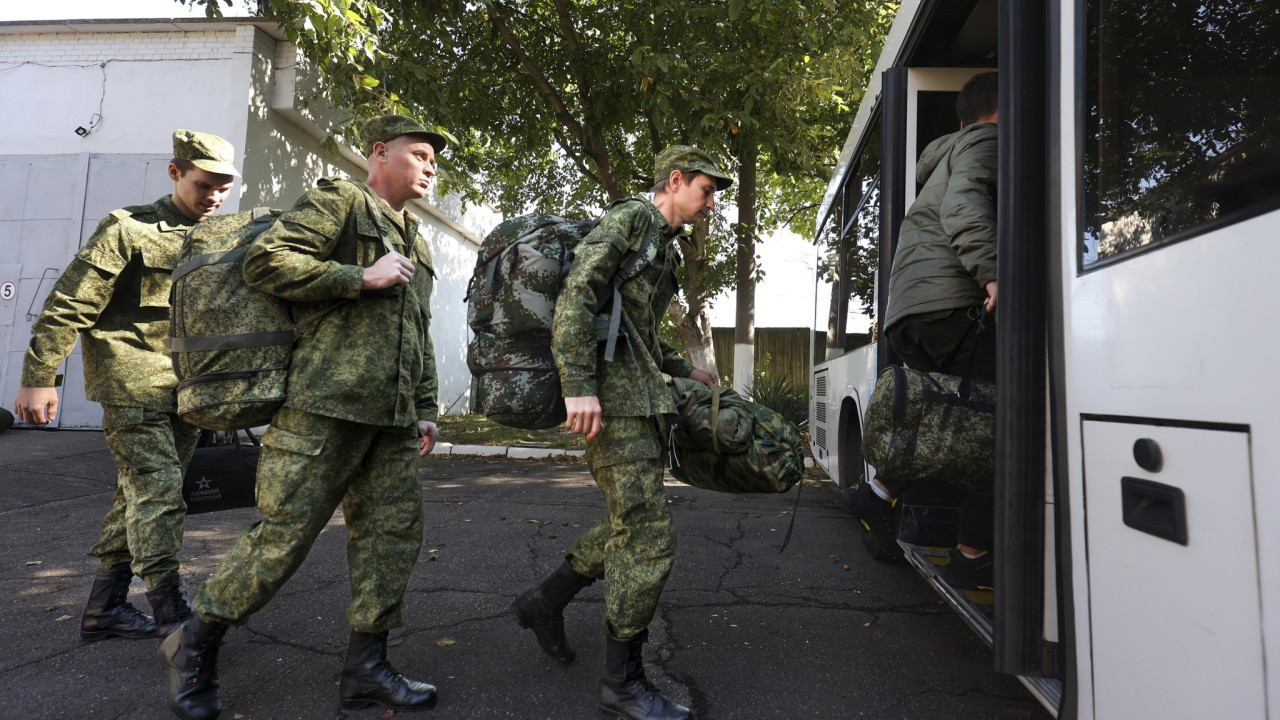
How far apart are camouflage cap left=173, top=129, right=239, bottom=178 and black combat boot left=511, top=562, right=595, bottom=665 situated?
1.94 m

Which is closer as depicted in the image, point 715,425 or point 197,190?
point 715,425

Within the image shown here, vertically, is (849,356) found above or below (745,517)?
above

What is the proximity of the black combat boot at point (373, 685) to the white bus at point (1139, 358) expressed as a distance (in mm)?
1686

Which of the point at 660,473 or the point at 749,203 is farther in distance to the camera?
the point at 749,203

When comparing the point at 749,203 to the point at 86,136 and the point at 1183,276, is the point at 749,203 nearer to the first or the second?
the point at 86,136

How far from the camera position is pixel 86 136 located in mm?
9070

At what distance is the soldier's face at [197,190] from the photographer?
2906 millimetres

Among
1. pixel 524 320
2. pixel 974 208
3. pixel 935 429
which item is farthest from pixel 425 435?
pixel 974 208

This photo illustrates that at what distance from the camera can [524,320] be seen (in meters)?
Answer: 2.26

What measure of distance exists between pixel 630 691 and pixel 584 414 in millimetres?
851

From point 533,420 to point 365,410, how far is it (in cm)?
51

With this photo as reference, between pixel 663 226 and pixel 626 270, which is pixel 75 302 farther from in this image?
pixel 663 226

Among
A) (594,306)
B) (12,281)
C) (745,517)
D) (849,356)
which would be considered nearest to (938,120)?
(849,356)

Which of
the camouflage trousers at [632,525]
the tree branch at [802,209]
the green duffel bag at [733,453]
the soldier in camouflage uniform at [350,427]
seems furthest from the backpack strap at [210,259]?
the tree branch at [802,209]
